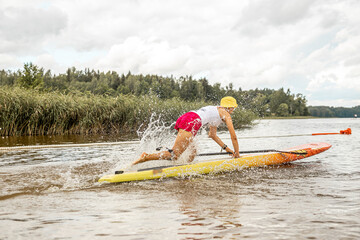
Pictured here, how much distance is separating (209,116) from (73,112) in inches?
421

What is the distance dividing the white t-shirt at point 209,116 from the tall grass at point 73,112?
10.0 m

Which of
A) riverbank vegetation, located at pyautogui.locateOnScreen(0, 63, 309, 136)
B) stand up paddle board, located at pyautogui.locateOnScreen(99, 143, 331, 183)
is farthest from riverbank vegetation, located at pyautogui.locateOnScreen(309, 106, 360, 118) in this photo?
stand up paddle board, located at pyautogui.locateOnScreen(99, 143, 331, 183)

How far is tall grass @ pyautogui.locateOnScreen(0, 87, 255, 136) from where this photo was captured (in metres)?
12.9

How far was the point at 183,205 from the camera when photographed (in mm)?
3717

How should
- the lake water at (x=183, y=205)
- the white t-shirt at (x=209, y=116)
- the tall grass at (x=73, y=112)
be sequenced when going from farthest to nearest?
the tall grass at (x=73, y=112)
the white t-shirt at (x=209, y=116)
the lake water at (x=183, y=205)

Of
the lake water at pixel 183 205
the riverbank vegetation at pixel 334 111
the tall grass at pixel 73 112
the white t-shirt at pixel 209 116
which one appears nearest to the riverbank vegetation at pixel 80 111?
the tall grass at pixel 73 112

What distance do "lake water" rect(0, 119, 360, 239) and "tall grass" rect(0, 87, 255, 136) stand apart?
7.32 m

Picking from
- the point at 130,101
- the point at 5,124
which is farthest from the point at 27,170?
the point at 130,101

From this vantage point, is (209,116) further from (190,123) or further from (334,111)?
(334,111)

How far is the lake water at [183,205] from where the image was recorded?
2812 mm

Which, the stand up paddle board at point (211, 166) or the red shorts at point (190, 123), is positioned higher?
the red shorts at point (190, 123)

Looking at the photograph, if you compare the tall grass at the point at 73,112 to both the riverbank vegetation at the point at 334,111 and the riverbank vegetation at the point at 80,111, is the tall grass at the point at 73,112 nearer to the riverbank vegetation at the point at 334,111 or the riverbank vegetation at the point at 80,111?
the riverbank vegetation at the point at 80,111

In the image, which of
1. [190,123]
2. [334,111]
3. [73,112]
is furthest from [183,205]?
[334,111]

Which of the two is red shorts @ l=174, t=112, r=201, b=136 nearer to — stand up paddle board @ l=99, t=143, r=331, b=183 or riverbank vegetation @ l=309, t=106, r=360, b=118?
stand up paddle board @ l=99, t=143, r=331, b=183
